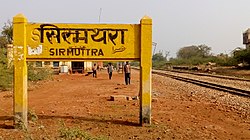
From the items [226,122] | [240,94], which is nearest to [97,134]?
[226,122]

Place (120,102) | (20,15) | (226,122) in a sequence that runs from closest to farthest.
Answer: (20,15)
(226,122)
(120,102)

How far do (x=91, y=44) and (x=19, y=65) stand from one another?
67.7 inches

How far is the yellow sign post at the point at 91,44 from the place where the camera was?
9.38 m

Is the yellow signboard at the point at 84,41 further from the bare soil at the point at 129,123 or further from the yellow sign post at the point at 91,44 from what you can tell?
the bare soil at the point at 129,123

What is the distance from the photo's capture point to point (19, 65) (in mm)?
9195

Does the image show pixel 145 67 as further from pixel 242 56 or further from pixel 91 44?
pixel 242 56

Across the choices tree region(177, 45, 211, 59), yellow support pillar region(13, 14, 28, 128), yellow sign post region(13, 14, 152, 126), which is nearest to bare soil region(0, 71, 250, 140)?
yellow support pillar region(13, 14, 28, 128)

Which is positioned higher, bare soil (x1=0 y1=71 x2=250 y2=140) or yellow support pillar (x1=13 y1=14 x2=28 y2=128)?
yellow support pillar (x1=13 y1=14 x2=28 y2=128)

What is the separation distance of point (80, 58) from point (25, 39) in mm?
1328

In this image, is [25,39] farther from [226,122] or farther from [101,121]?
[226,122]

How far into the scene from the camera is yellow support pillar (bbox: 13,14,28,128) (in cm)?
913

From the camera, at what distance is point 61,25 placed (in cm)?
957

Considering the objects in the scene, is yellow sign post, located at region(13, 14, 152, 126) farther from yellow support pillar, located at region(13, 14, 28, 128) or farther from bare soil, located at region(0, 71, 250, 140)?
bare soil, located at region(0, 71, 250, 140)

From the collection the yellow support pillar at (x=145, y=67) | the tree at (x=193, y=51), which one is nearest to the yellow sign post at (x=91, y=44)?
the yellow support pillar at (x=145, y=67)
